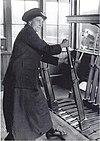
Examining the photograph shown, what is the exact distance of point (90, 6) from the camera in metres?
4.38

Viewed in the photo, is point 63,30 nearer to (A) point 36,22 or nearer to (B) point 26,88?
(A) point 36,22

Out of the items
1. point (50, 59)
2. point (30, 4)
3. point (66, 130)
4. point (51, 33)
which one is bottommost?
point (66, 130)

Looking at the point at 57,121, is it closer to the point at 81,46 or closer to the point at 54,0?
the point at 81,46

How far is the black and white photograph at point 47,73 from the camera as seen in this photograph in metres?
2.30

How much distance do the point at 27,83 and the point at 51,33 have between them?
9.57 feet

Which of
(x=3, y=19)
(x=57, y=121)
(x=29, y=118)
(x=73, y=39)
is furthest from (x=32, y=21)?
(x=73, y=39)

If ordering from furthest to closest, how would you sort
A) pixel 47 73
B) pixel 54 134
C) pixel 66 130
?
pixel 47 73
pixel 66 130
pixel 54 134

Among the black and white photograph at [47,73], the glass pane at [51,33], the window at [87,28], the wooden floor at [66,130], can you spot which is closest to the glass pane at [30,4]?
the black and white photograph at [47,73]

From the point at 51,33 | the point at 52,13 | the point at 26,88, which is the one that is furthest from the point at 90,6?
the point at 26,88

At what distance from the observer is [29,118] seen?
2402mm

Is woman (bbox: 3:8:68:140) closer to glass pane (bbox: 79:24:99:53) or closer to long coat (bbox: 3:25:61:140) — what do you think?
long coat (bbox: 3:25:61:140)

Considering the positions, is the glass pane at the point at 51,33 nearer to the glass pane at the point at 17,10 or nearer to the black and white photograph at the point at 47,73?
the black and white photograph at the point at 47,73

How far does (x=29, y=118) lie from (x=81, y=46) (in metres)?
2.69

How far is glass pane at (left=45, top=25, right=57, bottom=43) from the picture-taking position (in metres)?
5.07
